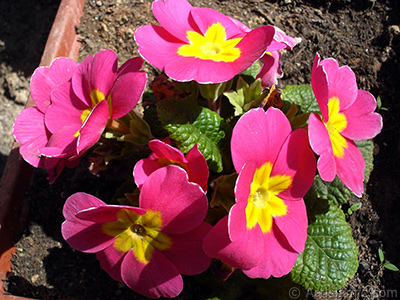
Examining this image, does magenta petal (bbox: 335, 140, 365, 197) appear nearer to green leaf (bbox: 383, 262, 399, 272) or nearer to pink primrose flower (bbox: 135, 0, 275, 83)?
pink primrose flower (bbox: 135, 0, 275, 83)

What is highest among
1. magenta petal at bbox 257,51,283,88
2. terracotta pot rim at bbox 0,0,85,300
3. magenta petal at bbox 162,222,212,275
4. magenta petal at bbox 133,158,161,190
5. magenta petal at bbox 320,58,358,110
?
magenta petal at bbox 320,58,358,110

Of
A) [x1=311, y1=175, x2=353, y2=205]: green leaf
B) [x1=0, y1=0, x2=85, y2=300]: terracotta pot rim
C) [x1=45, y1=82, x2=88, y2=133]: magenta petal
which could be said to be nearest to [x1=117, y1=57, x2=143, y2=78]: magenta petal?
[x1=45, y1=82, x2=88, y2=133]: magenta petal

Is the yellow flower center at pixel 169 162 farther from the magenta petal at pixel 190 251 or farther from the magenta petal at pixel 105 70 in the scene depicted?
the magenta petal at pixel 105 70

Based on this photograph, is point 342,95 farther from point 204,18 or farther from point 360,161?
point 204,18

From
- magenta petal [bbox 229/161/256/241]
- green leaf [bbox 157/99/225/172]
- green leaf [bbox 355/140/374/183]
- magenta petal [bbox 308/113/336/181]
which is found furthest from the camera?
green leaf [bbox 355/140/374/183]

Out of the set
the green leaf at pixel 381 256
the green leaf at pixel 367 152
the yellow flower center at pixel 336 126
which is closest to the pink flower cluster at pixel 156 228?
the yellow flower center at pixel 336 126

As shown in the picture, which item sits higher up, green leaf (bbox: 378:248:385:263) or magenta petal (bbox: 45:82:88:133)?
magenta petal (bbox: 45:82:88:133)

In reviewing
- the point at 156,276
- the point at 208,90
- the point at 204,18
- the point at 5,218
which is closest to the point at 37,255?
the point at 5,218
